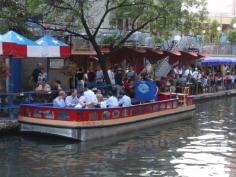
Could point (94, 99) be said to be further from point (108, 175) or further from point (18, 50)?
point (108, 175)

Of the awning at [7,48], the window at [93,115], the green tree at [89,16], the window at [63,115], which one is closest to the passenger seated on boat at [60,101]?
the window at [63,115]

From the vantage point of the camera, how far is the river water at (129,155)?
49.5ft

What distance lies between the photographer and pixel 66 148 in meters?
18.3

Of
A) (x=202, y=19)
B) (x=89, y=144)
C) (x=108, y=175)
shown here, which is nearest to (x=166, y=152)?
(x=89, y=144)

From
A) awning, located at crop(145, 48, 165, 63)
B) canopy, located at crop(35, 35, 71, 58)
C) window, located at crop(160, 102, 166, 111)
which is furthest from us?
awning, located at crop(145, 48, 165, 63)

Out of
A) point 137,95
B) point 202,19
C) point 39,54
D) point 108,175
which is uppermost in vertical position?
point 202,19

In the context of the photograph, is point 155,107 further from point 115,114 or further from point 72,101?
point 72,101

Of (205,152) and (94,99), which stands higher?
(94,99)

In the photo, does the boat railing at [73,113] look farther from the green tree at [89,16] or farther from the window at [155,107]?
the green tree at [89,16]

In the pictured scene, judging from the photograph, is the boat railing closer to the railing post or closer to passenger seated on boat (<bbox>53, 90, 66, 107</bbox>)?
passenger seated on boat (<bbox>53, 90, 66, 107</bbox>)

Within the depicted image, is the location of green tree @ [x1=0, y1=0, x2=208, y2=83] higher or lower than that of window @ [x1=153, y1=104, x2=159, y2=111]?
higher

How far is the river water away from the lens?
49.5 feet

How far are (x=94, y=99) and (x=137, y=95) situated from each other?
4.91m

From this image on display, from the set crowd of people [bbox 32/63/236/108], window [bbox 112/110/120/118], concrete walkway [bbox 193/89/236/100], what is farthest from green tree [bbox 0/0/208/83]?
concrete walkway [bbox 193/89/236/100]
